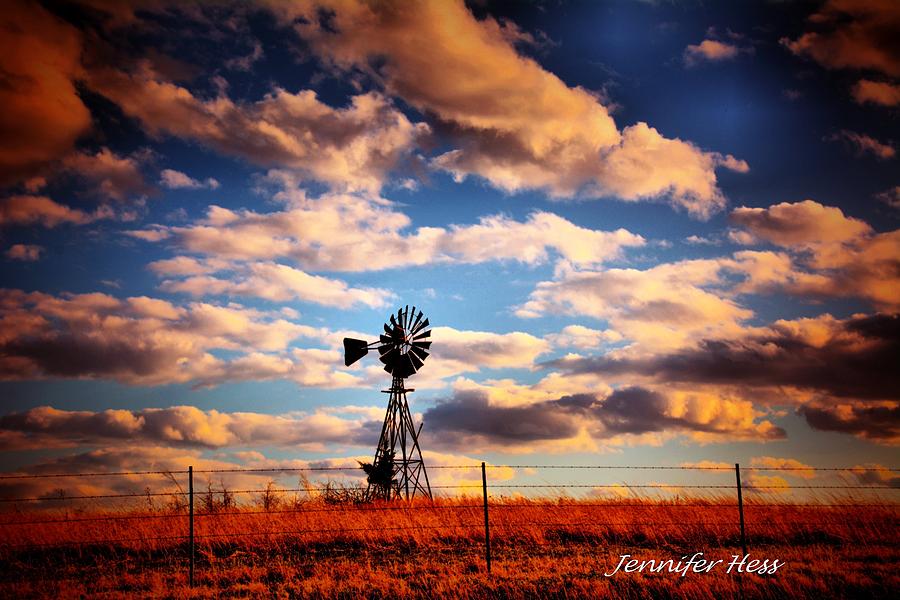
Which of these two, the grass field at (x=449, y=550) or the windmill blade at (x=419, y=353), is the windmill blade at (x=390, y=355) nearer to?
the windmill blade at (x=419, y=353)

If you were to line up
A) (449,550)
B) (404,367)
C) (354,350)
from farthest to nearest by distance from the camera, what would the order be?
(354,350), (404,367), (449,550)

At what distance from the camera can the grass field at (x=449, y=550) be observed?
1340cm

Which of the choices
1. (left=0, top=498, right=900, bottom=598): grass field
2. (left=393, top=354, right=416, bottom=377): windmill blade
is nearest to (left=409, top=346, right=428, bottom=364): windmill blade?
(left=393, top=354, right=416, bottom=377): windmill blade

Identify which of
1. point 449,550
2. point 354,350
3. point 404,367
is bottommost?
point 449,550

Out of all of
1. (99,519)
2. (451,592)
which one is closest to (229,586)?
(451,592)

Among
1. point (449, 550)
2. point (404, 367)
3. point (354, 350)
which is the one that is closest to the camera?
point (449, 550)

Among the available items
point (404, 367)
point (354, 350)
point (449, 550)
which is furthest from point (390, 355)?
point (449, 550)

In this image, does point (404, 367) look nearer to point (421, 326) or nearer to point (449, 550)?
point (421, 326)

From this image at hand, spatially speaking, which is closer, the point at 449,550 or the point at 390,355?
the point at 449,550

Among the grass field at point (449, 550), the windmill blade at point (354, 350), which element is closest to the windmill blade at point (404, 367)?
the windmill blade at point (354, 350)

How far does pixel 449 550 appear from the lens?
57.6ft

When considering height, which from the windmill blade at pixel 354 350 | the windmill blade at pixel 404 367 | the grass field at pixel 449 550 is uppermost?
the windmill blade at pixel 354 350

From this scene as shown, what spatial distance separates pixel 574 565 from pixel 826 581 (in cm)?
542

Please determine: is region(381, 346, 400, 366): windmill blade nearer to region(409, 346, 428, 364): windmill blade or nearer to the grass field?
region(409, 346, 428, 364): windmill blade
